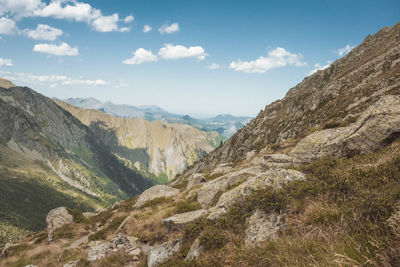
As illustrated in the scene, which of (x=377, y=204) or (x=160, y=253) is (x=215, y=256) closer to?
(x=160, y=253)

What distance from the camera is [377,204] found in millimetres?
4891

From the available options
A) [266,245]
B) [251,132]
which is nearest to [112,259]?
[266,245]

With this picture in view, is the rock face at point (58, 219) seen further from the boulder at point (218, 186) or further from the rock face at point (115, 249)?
the boulder at point (218, 186)

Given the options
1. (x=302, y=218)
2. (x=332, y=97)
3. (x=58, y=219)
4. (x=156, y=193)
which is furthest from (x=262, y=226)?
(x=332, y=97)

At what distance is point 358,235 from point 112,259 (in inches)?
452

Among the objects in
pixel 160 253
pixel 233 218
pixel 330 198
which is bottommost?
pixel 160 253

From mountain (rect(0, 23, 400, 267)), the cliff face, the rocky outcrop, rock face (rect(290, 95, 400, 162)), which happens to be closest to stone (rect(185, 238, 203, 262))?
mountain (rect(0, 23, 400, 267))

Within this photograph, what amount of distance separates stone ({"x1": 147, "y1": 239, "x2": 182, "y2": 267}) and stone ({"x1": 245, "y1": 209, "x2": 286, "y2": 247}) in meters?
3.43

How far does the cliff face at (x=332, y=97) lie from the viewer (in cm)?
4437

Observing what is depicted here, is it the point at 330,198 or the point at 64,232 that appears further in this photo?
the point at 64,232

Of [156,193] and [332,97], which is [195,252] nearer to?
[156,193]

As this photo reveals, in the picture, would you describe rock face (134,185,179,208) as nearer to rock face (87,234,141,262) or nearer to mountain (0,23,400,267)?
mountain (0,23,400,267)

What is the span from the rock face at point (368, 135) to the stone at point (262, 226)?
9.20m

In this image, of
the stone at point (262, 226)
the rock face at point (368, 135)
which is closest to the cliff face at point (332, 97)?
the rock face at point (368, 135)
